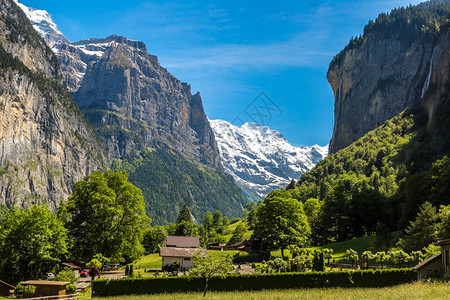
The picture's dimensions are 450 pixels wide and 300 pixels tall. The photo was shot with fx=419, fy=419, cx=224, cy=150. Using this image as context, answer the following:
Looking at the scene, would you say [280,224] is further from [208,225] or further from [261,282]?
[208,225]

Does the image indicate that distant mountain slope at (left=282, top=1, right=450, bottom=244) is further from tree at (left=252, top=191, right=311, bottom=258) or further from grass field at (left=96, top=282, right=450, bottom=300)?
grass field at (left=96, top=282, right=450, bottom=300)

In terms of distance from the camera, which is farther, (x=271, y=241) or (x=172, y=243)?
(x=172, y=243)

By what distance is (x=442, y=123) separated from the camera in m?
126

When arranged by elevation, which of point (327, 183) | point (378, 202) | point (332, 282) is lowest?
point (332, 282)

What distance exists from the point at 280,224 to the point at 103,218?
3510 centimetres

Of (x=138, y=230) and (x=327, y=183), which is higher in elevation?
(x=327, y=183)

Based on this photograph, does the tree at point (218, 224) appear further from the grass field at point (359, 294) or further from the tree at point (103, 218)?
the grass field at point (359, 294)

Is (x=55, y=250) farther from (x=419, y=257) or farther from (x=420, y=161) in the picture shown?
(x=420, y=161)

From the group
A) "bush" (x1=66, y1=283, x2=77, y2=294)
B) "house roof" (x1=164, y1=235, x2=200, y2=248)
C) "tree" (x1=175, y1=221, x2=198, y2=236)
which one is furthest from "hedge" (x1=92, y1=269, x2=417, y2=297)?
"tree" (x1=175, y1=221, x2=198, y2=236)

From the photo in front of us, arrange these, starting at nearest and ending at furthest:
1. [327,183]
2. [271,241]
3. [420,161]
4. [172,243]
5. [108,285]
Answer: [108,285]
[271,241]
[172,243]
[420,161]
[327,183]

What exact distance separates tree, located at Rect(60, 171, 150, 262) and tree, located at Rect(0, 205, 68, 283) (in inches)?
104

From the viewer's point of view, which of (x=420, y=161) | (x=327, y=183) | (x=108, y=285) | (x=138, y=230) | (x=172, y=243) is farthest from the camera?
(x=327, y=183)

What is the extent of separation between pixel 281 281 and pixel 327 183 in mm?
115869

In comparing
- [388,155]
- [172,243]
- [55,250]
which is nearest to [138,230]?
[55,250]
